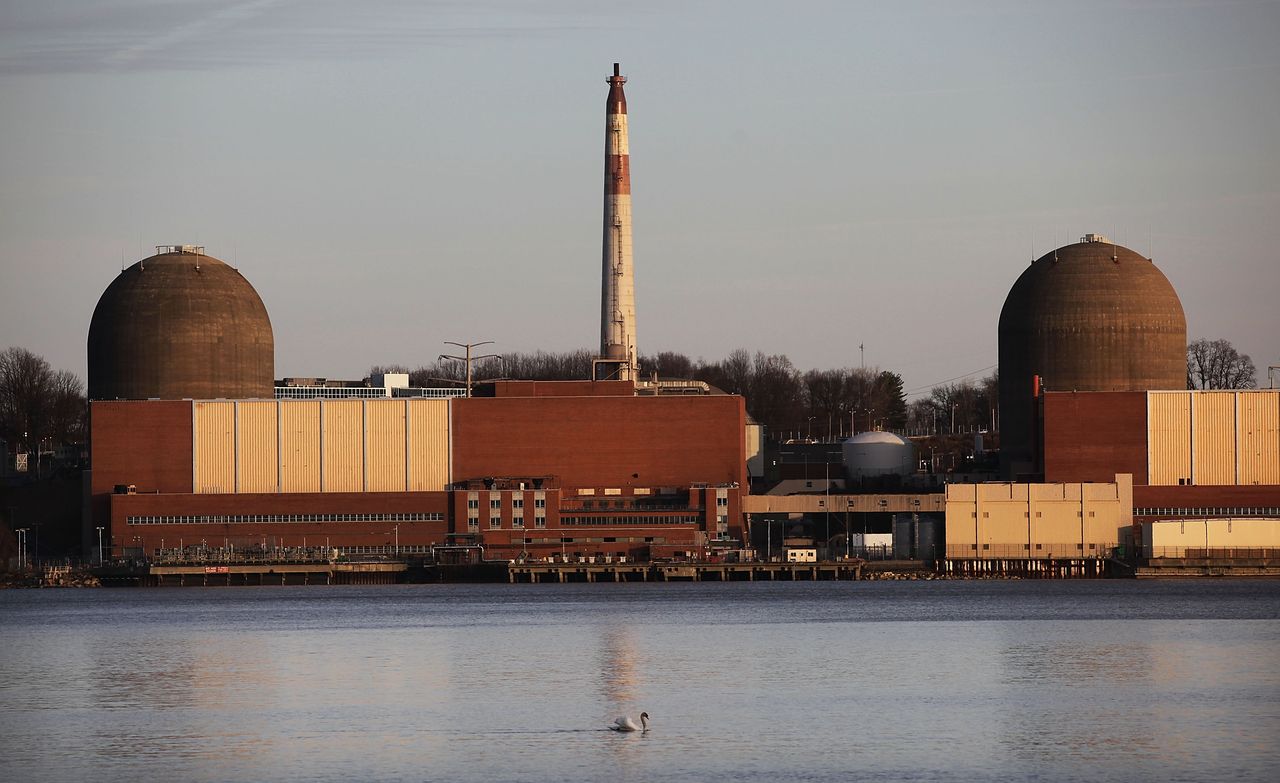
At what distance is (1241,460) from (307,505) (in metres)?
50.3

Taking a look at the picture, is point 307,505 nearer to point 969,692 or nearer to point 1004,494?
point 1004,494

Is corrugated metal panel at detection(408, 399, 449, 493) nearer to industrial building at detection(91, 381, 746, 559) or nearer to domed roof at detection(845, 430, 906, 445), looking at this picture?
industrial building at detection(91, 381, 746, 559)

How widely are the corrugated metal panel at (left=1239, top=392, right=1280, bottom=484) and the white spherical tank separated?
2331 cm

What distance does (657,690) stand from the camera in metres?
58.7

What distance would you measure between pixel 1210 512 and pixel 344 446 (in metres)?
46.8

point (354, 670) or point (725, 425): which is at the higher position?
point (725, 425)

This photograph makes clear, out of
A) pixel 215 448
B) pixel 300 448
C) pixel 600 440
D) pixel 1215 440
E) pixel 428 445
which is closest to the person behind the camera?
pixel 1215 440

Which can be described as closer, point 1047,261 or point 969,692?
point 969,692

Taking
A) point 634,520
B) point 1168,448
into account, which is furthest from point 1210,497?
point 634,520

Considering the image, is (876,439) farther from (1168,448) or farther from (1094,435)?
(1168,448)

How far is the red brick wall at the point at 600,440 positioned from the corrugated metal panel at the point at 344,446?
17.0ft

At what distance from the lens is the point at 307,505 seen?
11538 centimetres

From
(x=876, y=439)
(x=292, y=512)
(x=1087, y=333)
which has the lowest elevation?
(x=292, y=512)

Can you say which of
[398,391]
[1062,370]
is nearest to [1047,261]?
[1062,370]
